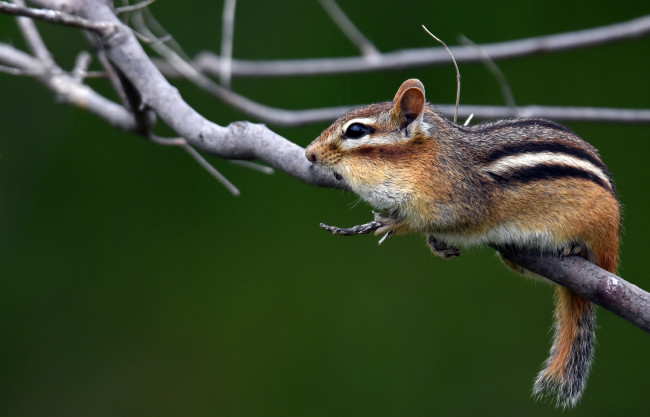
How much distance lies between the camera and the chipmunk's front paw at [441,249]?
1.85 metres

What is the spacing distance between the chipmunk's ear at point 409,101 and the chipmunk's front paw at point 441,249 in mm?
302

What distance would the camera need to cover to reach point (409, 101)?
1797 millimetres

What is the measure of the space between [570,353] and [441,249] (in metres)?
0.45

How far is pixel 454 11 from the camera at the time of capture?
11.8 ft

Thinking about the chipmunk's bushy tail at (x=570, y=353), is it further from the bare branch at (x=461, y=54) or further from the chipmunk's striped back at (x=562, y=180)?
the bare branch at (x=461, y=54)

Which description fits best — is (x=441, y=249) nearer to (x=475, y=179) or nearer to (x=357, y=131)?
(x=475, y=179)

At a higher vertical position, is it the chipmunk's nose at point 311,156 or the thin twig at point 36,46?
the thin twig at point 36,46

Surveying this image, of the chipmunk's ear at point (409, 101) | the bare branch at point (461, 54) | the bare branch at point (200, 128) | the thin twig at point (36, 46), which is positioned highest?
the bare branch at point (461, 54)

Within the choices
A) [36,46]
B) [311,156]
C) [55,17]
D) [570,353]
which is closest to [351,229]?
[311,156]

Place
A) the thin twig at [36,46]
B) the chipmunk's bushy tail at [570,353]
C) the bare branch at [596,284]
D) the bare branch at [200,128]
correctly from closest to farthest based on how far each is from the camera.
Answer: the bare branch at [596,284] < the bare branch at [200,128] < the chipmunk's bushy tail at [570,353] < the thin twig at [36,46]

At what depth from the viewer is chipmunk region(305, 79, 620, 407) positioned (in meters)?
1.77

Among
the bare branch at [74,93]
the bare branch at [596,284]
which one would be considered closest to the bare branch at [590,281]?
the bare branch at [596,284]

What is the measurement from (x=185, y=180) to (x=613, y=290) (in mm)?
2593

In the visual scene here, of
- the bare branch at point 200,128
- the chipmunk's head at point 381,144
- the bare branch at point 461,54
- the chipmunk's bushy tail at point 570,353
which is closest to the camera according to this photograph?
the bare branch at point 200,128
